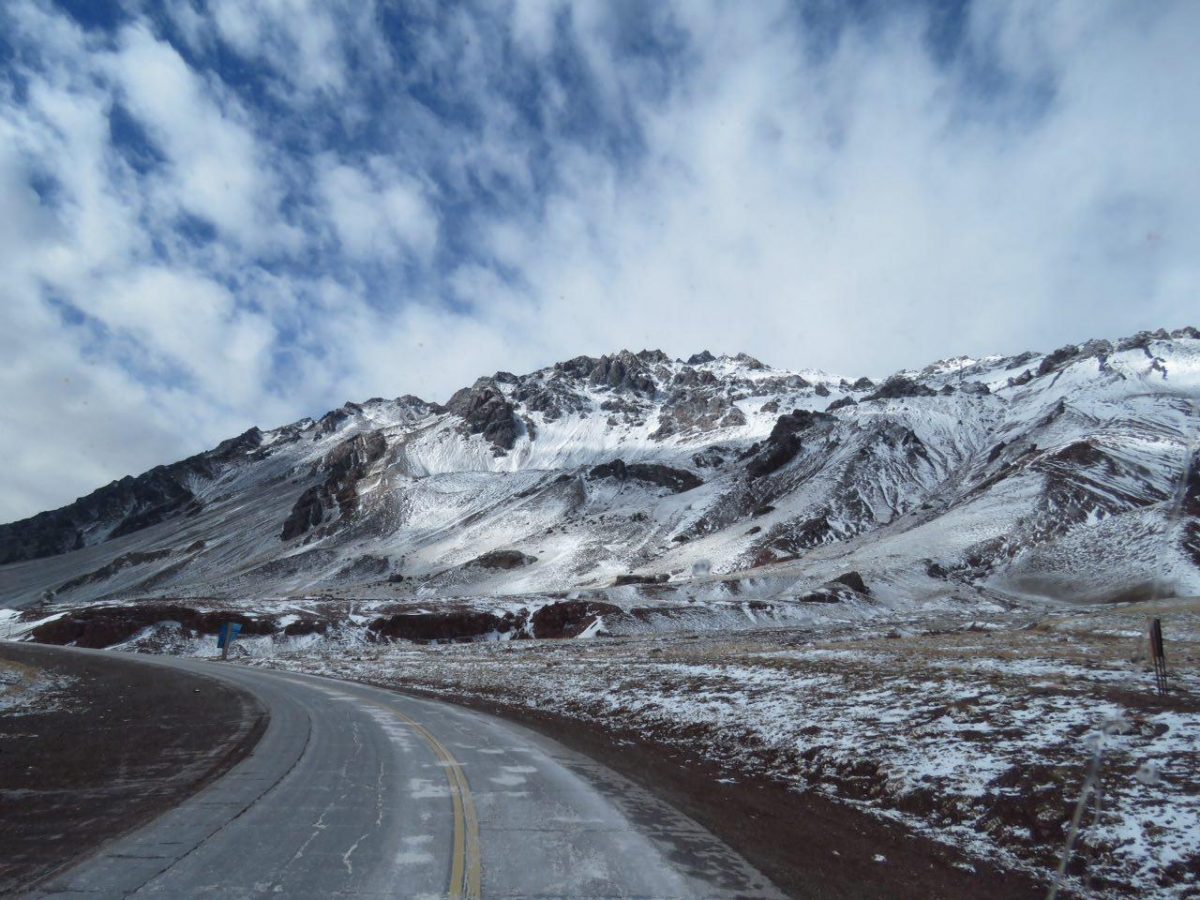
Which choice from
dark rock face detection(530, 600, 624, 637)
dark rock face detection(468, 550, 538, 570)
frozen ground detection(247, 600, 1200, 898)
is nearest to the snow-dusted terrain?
frozen ground detection(247, 600, 1200, 898)

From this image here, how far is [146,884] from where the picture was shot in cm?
741

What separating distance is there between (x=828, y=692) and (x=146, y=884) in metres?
15.9

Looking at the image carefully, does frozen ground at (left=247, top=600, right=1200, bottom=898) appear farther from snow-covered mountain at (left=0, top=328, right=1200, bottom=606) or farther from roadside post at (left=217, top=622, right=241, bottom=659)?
snow-covered mountain at (left=0, top=328, right=1200, bottom=606)

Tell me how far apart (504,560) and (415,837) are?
122704mm

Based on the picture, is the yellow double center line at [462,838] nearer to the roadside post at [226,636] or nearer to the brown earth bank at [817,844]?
the brown earth bank at [817,844]

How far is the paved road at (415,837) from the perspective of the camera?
764cm

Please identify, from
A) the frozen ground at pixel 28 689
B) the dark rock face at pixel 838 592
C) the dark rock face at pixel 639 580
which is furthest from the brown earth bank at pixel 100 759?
the dark rock face at pixel 639 580

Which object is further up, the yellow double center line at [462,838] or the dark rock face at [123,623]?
the dark rock face at [123,623]

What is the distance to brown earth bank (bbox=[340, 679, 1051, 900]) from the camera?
27.8 feet

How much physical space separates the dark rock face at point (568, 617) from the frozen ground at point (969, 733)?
38903 millimetres

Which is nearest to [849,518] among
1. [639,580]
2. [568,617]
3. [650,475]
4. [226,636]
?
[639,580]

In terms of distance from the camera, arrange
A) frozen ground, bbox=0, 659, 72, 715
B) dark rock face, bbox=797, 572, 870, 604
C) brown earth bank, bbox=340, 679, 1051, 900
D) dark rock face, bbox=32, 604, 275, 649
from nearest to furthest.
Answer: brown earth bank, bbox=340, 679, 1051, 900 → frozen ground, bbox=0, 659, 72, 715 → dark rock face, bbox=32, 604, 275, 649 → dark rock face, bbox=797, 572, 870, 604

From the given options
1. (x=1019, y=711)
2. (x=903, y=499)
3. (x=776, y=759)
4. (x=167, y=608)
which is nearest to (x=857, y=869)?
(x=776, y=759)

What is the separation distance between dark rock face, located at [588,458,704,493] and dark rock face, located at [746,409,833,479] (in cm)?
2163
